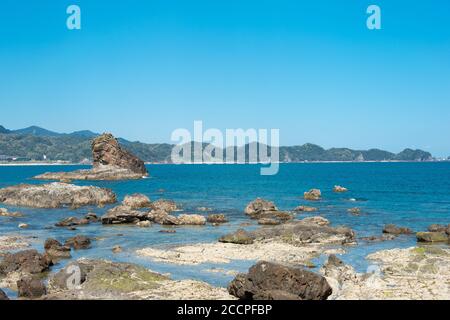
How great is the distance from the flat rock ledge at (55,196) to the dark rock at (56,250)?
3871 cm

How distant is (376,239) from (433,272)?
15008 mm

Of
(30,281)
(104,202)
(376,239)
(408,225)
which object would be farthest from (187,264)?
(104,202)

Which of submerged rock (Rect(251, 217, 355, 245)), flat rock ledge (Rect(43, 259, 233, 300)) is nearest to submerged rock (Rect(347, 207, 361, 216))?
submerged rock (Rect(251, 217, 355, 245))

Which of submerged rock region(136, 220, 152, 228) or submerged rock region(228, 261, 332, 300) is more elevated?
submerged rock region(228, 261, 332, 300)

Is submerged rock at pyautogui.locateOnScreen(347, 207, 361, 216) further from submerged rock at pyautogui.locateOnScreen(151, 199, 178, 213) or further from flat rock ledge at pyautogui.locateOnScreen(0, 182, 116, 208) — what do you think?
flat rock ledge at pyautogui.locateOnScreen(0, 182, 116, 208)

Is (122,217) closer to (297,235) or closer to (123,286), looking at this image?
(297,235)

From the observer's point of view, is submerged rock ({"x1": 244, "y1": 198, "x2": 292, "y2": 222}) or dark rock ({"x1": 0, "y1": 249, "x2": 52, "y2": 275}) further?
submerged rock ({"x1": 244, "y1": 198, "x2": 292, "y2": 222})

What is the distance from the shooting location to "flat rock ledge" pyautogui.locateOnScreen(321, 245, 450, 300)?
83.2 ft

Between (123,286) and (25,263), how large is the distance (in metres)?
9.14

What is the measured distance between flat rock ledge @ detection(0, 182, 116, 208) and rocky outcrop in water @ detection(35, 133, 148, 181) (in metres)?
76.2

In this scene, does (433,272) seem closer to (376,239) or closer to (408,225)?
(376,239)

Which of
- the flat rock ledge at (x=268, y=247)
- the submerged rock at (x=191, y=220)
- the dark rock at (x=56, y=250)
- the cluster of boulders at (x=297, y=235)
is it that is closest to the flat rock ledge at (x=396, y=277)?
the flat rock ledge at (x=268, y=247)

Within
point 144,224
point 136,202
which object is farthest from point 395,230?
point 136,202

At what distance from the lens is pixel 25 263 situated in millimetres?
31375
